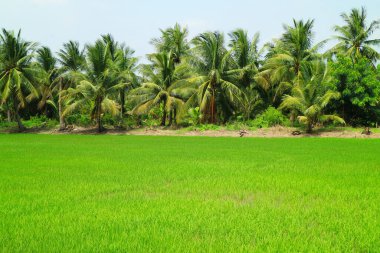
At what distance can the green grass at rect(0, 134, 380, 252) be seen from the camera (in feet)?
11.1

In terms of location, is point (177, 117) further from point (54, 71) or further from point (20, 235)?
point (20, 235)

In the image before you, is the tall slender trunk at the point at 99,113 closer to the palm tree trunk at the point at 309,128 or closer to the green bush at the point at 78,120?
the green bush at the point at 78,120

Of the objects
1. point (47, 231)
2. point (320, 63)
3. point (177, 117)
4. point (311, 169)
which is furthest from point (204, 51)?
point (47, 231)

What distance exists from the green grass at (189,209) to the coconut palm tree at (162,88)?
57.1ft

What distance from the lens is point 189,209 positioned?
4.57 meters

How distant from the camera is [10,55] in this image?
2702 centimetres

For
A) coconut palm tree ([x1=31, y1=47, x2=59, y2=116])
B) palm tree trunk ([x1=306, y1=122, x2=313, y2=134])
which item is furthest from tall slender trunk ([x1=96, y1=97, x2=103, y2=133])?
palm tree trunk ([x1=306, y1=122, x2=313, y2=134])

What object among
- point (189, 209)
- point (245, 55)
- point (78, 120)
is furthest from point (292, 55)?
point (189, 209)

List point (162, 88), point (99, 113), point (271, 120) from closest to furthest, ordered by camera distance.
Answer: point (271, 120) < point (99, 113) < point (162, 88)

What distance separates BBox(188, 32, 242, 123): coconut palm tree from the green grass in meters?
17.3

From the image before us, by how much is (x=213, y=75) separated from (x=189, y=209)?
839 inches

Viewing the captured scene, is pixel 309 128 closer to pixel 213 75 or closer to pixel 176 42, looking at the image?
pixel 213 75

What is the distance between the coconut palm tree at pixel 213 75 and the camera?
83.4ft

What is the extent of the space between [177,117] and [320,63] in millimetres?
9548
